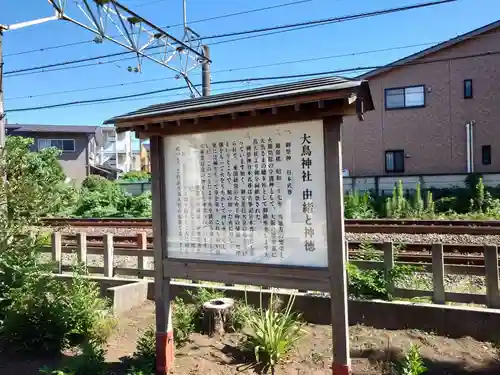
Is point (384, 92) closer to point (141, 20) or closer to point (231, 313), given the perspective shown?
point (141, 20)

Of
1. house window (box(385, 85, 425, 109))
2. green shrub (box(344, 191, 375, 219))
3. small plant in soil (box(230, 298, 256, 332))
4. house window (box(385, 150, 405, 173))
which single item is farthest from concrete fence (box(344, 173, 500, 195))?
small plant in soil (box(230, 298, 256, 332))

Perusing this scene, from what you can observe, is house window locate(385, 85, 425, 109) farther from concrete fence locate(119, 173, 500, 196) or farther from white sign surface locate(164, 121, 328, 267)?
white sign surface locate(164, 121, 328, 267)

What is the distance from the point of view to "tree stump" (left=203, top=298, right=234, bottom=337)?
17.9 ft

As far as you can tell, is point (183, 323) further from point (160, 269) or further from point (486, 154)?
point (486, 154)

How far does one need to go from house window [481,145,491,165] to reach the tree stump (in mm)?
21475

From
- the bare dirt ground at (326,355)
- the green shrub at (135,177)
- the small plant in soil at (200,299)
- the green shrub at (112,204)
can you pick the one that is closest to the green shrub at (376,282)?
the bare dirt ground at (326,355)

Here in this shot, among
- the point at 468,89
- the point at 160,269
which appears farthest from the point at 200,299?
the point at 468,89

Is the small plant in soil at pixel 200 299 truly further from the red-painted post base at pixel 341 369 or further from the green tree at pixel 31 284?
the red-painted post base at pixel 341 369

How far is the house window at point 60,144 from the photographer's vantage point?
38.6m

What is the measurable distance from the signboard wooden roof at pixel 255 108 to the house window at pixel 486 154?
21.9 m

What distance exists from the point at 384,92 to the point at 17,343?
75.6 ft

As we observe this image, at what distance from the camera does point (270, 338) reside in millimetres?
4684

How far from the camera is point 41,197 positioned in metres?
6.16

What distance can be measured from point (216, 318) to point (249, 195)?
192 cm
